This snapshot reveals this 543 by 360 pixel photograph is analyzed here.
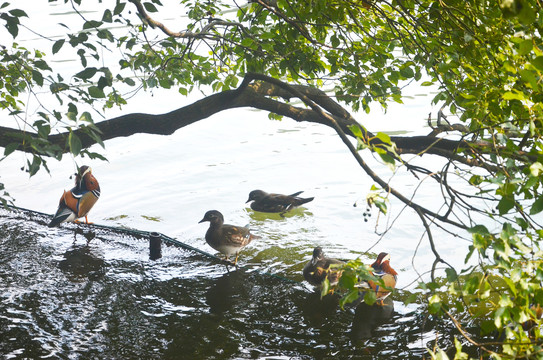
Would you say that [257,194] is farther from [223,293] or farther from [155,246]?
[223,293]

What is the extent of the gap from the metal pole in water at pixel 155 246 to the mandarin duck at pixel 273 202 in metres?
2.32

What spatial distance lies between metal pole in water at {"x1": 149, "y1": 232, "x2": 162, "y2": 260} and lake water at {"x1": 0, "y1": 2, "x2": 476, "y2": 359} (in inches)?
3.8

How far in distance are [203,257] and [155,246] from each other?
644mm

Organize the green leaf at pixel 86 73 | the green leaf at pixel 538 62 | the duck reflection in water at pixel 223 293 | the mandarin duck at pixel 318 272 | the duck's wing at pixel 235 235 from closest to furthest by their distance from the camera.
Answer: the green leaf at pixel 538 62, the green leaf at pixel 86 73, the duck reflection in water at pixel 223 293, the mandarin duck at pixel 318 272, the duck's wing at pixel 235 235

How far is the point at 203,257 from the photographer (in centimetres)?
782

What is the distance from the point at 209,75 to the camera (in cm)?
729

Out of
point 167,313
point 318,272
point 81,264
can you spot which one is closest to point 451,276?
point 318,272

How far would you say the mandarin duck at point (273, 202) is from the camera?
952 centimetres

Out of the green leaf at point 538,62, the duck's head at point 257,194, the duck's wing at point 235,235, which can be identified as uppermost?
the green leaf at point 538,62

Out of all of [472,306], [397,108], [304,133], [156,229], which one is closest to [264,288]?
[472,306]

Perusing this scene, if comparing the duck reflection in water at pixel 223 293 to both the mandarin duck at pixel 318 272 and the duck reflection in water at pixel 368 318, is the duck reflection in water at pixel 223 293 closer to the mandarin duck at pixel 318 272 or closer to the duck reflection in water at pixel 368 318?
the mandarin duck at pixel 318 272

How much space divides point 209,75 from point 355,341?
3.50m

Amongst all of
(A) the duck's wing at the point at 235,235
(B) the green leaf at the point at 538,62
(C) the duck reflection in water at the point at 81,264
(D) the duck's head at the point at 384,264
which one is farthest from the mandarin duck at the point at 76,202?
(B) the green leaf at the point at 538,62

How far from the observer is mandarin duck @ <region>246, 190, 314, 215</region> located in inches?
375
